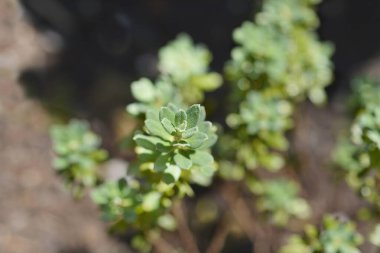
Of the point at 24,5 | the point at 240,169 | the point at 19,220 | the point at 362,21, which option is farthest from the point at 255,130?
the point at 362,21

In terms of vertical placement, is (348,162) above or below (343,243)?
above

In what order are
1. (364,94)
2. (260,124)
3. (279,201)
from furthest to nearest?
(279,201) → (364,94) → (260,124)

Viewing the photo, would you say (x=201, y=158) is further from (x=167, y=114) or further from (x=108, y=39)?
(x=108, y=39)

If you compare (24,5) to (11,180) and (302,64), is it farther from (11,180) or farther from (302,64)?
(302,64)

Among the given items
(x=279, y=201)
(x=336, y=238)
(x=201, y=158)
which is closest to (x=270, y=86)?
(x=279, y=201)

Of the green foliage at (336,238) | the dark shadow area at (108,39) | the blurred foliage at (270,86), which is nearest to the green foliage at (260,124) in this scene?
the blurred foliage at (270,86)

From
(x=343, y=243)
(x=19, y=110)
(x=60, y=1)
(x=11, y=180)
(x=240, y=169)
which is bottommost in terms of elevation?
(x=343, y=243)

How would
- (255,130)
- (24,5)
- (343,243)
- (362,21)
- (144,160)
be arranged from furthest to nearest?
(362,21), (24,5), (255,130), (343,243), (144,160)
